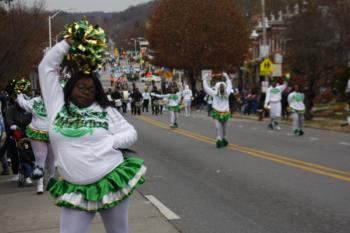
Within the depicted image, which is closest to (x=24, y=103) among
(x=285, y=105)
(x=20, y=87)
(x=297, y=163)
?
(x=20, y=87)

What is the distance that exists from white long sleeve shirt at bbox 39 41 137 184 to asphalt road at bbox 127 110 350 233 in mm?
3062

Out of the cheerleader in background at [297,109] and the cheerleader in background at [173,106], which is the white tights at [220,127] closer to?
the cheerleader in background at [297,109]

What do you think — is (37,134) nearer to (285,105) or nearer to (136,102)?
(285,105)

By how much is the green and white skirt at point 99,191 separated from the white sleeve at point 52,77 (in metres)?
0.58

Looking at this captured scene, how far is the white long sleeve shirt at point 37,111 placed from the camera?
11.2m

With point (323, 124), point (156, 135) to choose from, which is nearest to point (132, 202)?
point (156, 135)

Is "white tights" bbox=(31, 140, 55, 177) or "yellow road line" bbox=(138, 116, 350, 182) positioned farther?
"yellow road line" bbox=(138, 116, 350, 182)

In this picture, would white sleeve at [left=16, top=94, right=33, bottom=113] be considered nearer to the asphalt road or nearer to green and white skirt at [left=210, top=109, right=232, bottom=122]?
the asphalt road

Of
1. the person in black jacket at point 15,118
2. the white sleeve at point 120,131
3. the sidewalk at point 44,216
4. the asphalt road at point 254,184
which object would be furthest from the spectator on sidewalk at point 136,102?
the white sleeve at point 120,131

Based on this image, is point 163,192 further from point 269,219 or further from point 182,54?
point 182,54

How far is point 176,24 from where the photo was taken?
194 ft

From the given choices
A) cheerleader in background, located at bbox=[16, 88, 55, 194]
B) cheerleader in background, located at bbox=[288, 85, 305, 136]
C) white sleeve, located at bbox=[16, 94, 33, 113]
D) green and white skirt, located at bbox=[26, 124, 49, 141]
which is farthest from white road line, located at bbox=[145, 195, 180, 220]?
cheerleader in background, located at bbox=[288, 85, 305, 136]

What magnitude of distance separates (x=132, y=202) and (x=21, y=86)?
353cm

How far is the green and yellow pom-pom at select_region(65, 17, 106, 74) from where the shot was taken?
5.04m
